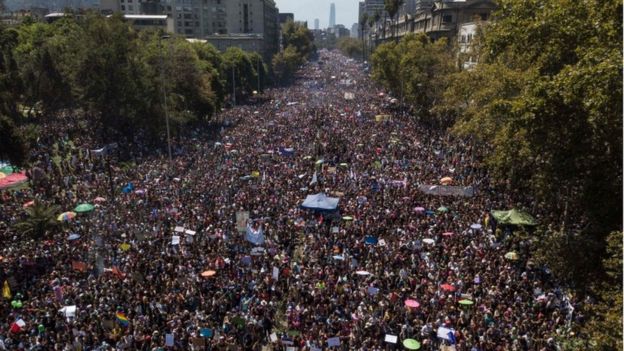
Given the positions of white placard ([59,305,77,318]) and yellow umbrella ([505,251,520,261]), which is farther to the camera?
yellow umbrella ([505,251,520,261])

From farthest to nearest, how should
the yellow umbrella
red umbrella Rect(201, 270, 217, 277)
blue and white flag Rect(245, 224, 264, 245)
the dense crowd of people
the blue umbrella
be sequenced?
the blue umbrella → blue and white flag Rect(245, 224, 264, 245) → the yellow umbrella → red umbrella Rect(201, 270, 217, 277) → the dense crowd of people

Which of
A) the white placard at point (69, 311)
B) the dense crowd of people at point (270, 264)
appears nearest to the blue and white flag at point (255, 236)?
the dense crowd of people at point (270, 264)

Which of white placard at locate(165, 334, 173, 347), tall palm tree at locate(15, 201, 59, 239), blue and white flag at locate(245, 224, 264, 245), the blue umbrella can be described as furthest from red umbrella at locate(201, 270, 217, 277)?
tall palm tree at locate(15, 201, 59, 239)

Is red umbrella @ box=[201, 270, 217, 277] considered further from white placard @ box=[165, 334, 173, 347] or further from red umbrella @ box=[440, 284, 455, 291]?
red umbrella @ box=[440, 284, 455, 291]

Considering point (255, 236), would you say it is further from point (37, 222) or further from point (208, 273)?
point (37, 222)

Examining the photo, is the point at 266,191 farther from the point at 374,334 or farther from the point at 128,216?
the point at 374,334

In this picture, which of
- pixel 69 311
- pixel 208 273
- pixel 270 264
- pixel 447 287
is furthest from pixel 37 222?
pixel 447 287
